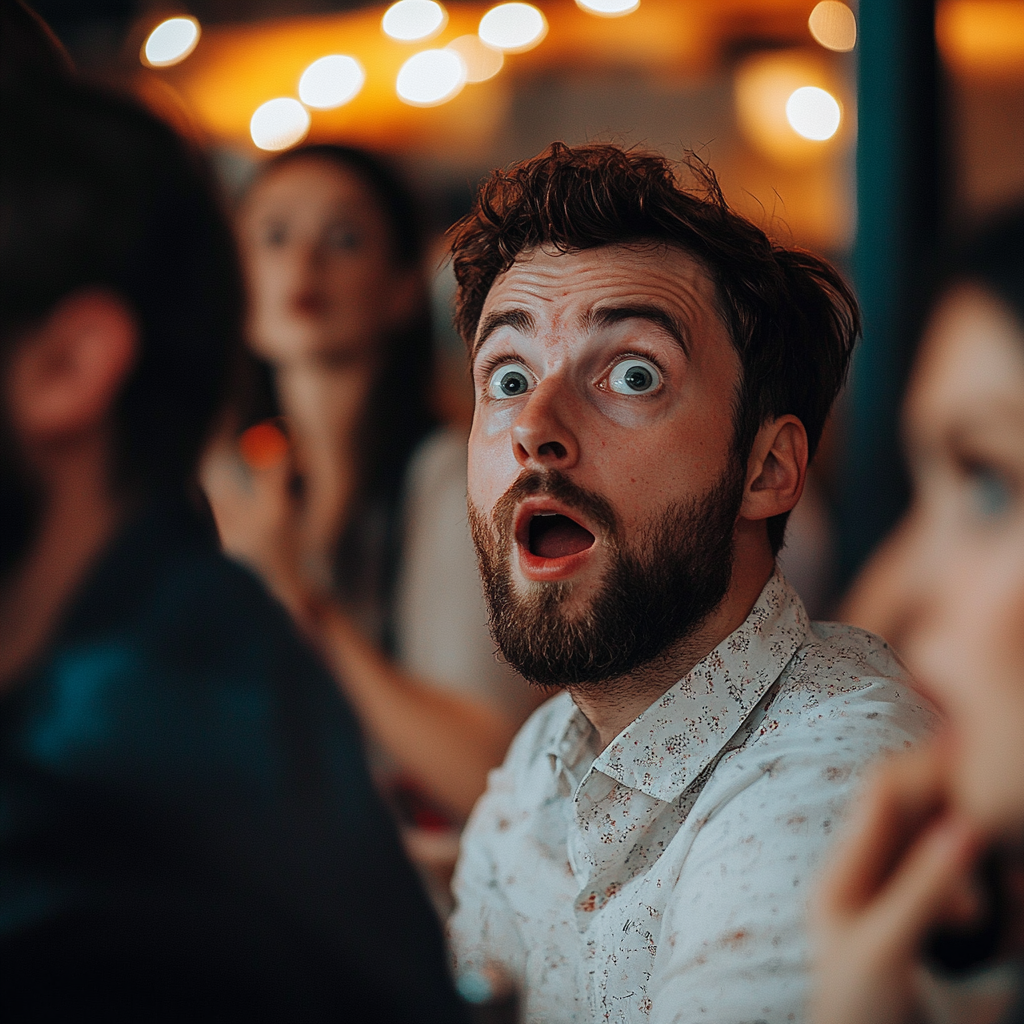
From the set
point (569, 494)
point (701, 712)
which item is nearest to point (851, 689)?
point (701, 712)

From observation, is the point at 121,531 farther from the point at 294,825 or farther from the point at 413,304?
the point at 413,304

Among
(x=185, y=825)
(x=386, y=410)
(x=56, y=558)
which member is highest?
(x=56, y=558)

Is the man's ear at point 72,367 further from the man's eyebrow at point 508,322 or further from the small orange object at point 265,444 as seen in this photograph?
the small orange object at point 265,444

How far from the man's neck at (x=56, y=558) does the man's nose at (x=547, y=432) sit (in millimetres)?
207

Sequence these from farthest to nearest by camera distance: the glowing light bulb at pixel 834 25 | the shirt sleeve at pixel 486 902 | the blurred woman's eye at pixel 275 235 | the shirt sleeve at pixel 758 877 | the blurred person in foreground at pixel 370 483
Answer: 1. the blurred woman's eye at pixel 275 235
2. the blurred person in foreground at pixel 370 483
3. the glowing light bulb at pixel 834 25
4. the shirt sleeve at pixel 486 902
5. the shirt sleeve at pixel 758 877

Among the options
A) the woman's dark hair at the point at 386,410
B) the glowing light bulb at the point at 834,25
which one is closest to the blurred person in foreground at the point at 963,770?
→ the glowing light bulb at the point at 834,25

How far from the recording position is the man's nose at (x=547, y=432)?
1.98 ft

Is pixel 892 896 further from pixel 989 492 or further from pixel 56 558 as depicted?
pixel 56 558

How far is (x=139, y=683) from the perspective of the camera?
0.48 m

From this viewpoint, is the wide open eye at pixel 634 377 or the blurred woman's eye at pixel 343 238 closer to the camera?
the wide open eye at pixel 634 377

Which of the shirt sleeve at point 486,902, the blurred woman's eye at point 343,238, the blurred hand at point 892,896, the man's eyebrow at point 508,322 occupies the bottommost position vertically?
the shirt sleeve at point 486,902

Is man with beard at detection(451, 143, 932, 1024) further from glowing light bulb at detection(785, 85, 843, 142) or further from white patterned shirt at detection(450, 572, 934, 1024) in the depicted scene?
glowing light bulb at detection(785, 85, 843, 142)

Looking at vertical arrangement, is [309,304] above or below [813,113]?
below

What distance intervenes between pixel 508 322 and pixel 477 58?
1.62 meters
